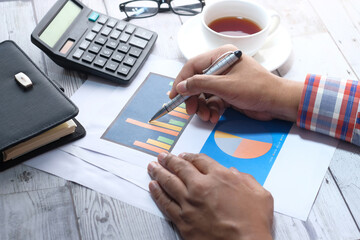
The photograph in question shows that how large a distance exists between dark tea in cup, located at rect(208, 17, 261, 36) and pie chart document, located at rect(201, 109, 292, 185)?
0.17 metres

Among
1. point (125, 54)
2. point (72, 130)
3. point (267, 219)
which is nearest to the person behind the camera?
point (267, 219)

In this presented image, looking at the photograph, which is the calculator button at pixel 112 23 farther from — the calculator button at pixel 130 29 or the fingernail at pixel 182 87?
the fingernail at pixel 182 87

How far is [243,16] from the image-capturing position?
0.80 meters

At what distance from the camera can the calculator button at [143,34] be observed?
81cm

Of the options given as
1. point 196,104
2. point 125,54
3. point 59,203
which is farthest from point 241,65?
point 59,203

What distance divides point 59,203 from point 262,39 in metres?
0.44

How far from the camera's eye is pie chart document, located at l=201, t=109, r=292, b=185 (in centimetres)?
63

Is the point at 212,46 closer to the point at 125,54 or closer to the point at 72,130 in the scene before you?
the point at 125,54

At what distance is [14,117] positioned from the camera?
0.62 metres

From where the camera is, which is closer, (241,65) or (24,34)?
(241,65)

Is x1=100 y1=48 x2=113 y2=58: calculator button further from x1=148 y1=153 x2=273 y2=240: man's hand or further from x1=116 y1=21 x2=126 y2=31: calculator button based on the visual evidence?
x1=148 y1=153 x2=273 y2=240: man's hand

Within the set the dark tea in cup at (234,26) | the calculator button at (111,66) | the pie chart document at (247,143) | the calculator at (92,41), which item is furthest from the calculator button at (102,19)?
the pie chart document at (247,143)

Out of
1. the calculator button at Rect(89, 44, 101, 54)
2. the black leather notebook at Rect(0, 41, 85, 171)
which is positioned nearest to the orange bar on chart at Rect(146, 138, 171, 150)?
the black leather notebook at Rect(0, 41, 85, 171)

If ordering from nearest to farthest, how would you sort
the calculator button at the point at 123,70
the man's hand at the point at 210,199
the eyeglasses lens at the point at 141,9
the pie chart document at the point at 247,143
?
the man's hand at the point at 210,199 < the pie chart document at the point at 247,143 < the calculator button at the point at 123,70 < the eyeglasses lens at the point at 141,9
